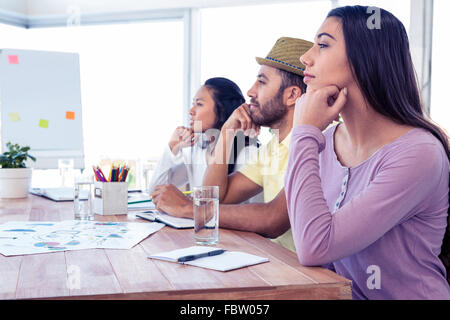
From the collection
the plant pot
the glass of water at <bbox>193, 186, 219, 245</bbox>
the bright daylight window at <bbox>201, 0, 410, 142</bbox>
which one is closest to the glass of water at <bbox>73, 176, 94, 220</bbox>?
the glass of water at <bbox>193, 186, 219, 245</bbox>

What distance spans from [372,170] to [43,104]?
339 centimetres

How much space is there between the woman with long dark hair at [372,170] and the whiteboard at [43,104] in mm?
3129

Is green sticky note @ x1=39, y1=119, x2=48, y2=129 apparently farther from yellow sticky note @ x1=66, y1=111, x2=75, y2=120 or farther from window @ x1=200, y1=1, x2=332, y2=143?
window @ x1=200, y1=1, x2=332, y2=143

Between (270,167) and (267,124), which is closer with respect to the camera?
(270,167)

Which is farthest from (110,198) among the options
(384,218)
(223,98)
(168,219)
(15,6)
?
(15,6)

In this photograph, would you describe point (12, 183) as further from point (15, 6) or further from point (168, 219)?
point (15, 6)

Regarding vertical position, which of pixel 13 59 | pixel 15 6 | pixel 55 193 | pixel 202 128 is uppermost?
pixel 15 6

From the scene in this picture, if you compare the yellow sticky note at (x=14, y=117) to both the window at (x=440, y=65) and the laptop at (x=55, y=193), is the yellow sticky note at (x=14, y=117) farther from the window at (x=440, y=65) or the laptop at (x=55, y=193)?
the window at (x=440, y=65)

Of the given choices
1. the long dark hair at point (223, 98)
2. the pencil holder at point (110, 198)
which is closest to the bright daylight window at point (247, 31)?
the long dark hair at point (223, 98)

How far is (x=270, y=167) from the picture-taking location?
1.85 metres

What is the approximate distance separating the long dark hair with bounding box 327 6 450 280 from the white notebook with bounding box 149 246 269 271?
0.49 meters

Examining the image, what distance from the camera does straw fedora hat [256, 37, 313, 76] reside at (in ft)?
6.35

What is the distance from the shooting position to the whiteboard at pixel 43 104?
150 inches
